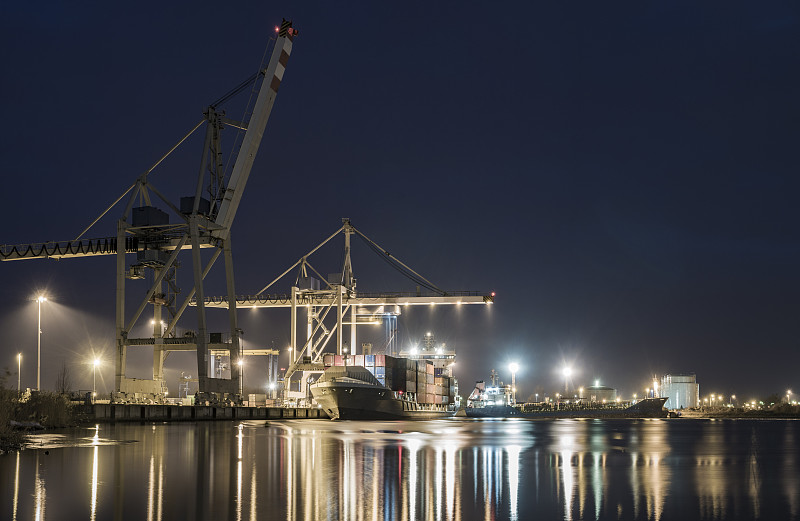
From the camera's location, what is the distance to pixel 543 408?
428ft

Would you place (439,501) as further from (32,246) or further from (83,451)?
(32,246)

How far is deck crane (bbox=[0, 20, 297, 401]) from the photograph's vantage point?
53531mm

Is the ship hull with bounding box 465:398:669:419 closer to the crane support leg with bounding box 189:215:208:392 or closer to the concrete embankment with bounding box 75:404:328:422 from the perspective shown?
the concrete embankment with bounding box 75:404:328:422

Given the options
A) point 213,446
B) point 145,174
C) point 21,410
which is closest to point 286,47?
point 145,174

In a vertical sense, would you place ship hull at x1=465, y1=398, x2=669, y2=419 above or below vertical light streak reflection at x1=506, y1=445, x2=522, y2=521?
below

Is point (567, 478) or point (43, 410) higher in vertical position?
point (567, 478)

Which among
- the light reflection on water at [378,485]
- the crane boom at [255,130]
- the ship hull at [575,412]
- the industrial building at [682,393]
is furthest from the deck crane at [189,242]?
the industrial building at [682,393]

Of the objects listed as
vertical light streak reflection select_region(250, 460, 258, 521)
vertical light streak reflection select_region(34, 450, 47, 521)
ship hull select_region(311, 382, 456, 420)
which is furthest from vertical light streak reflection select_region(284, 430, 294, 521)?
ship hull select_region(311, 382, 456, 420)

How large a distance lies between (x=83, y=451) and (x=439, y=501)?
1266 cm

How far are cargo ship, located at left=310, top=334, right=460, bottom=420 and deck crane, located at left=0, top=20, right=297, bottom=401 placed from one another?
630 inches

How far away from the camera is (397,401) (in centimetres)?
7700

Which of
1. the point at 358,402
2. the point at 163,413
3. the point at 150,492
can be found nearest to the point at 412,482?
the point at 150,492

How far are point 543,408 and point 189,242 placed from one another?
90.3 meters

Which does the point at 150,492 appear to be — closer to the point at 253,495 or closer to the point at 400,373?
the point at 253,495
